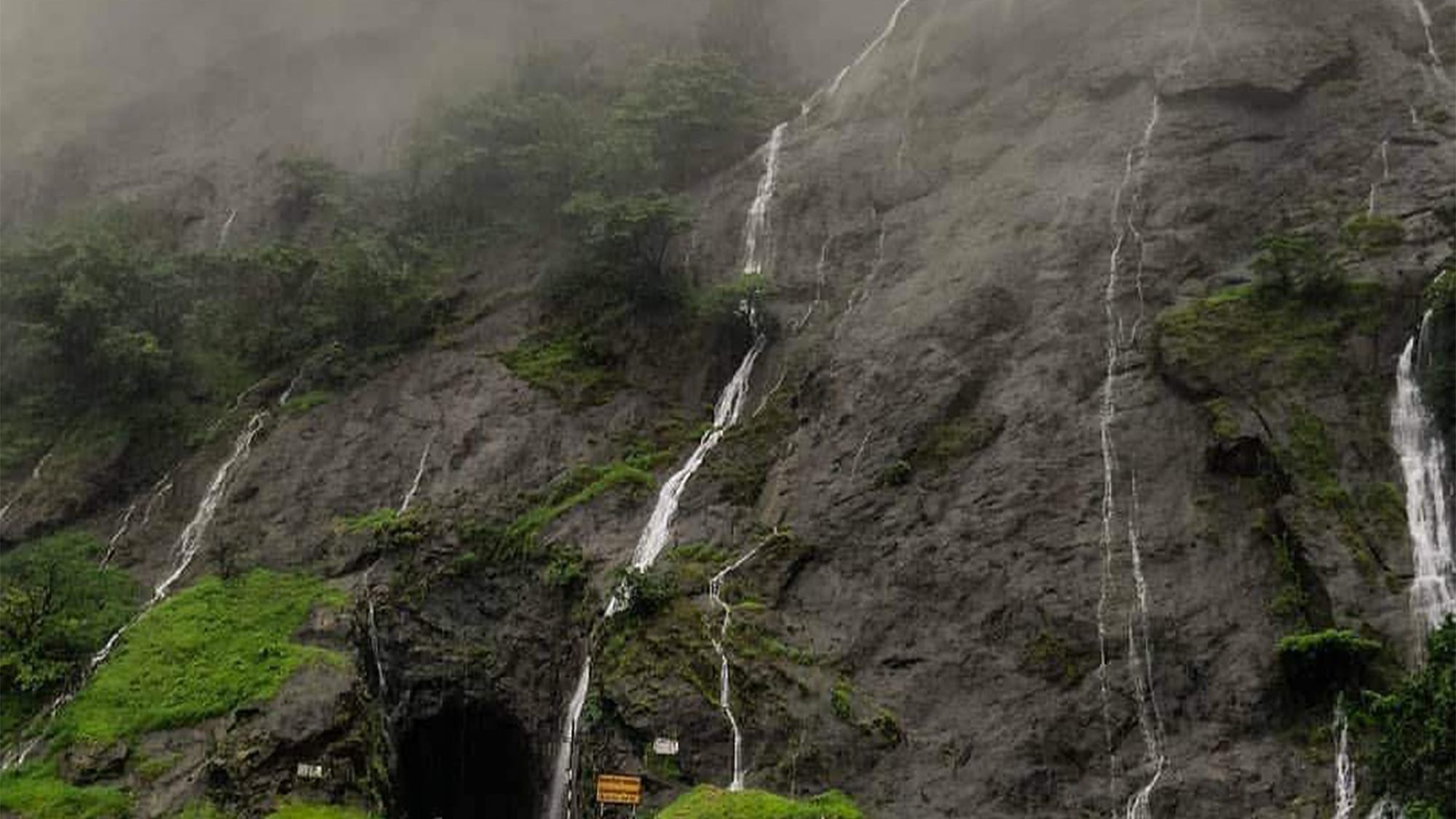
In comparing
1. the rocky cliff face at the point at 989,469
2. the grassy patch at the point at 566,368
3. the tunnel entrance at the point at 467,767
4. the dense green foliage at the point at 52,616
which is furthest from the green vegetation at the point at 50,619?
the grassy patch at the point at 566,368

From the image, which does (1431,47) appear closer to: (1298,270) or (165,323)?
(1298,270)

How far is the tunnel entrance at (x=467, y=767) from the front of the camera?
2498cm

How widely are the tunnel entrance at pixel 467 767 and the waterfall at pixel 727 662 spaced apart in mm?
4661

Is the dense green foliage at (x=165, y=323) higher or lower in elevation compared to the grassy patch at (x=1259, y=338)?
higher

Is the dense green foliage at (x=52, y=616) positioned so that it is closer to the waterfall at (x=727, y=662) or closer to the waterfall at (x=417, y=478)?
the waterfall at (x=417, y=478)

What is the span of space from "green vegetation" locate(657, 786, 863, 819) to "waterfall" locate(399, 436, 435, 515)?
1110 centimetres

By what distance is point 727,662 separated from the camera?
2188 centimetres

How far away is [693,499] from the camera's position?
1034 inches

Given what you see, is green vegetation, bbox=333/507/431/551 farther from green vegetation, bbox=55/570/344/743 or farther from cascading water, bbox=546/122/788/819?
cascading water, bbox=546/122/788/819

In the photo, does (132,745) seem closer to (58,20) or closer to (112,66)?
(112,66)

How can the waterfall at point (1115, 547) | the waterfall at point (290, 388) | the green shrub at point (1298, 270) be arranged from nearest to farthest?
the waterfall at point (1115, 547), the green shrub at point (1298, 270), the waterfall at point (290, 388)

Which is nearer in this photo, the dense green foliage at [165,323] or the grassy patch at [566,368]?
the grassy patch at [566,368]

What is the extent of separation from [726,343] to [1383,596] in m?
15.3

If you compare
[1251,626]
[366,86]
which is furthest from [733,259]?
[366,86]
